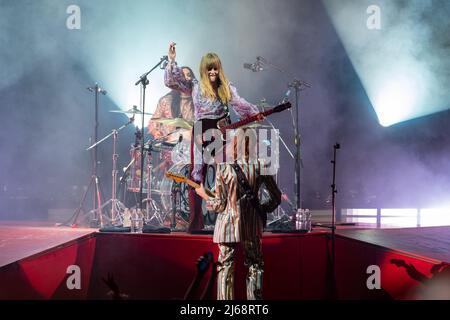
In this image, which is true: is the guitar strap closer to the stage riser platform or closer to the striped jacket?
the striped jacket

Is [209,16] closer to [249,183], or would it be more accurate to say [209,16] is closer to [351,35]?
[351,35]

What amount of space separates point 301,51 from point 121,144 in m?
4.55

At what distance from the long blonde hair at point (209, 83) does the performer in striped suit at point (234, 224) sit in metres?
1.33

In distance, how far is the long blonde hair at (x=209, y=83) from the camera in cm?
449

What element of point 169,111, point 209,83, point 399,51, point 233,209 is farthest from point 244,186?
point 399,51

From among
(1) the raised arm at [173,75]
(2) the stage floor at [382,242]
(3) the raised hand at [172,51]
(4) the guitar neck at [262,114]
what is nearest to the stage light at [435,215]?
(2) the stage floor at [382,242]

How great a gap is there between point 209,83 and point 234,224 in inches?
74.7

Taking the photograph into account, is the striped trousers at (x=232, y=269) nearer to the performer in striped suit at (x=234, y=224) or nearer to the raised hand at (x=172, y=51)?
the performer in striped suit at (x=234, y=224)

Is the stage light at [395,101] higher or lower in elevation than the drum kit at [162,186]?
higher

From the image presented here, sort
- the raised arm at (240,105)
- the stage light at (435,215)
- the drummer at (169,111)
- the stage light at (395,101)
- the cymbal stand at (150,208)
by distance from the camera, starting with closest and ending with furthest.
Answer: the raised arm at (240,105)
the cymbal stand at (150,208)
the drummer at (169,111)
the stage light at (395,101)
the stage light at (435,215)

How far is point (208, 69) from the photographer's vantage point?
4.52 meters

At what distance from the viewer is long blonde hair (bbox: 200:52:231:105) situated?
14.7 feet

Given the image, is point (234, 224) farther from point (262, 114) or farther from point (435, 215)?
point (435, 215)

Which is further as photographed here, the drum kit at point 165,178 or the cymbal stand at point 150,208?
the cymbal stand at point 150,208
